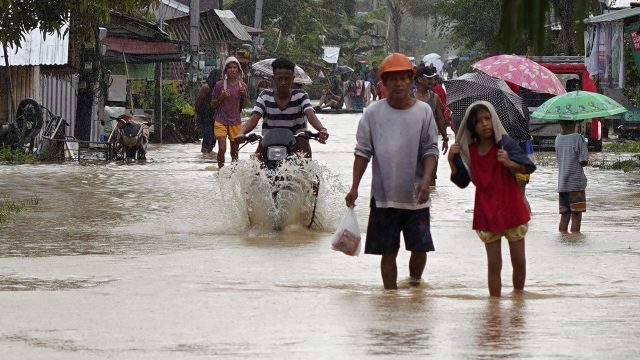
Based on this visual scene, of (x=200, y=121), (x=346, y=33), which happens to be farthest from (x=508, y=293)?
(x=346, y=33)

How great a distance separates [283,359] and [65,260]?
16.2 ft

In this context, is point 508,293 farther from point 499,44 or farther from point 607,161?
point 607,161

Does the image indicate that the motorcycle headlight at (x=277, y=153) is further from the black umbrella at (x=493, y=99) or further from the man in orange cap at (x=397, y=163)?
the man in orange cap at (x=397, y=163)

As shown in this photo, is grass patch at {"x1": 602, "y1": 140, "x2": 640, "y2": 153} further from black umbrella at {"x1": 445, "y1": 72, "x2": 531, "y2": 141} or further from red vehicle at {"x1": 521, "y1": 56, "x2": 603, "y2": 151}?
black umbrella at {"x1": 445, "y1": 72, "x2": 531, "y2": 141}

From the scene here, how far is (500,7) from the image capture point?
229cm

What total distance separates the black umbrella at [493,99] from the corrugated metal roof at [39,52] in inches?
421

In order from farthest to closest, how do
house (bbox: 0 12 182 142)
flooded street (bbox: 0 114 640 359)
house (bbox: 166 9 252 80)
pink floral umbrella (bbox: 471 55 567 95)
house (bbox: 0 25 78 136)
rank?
house (bbox: 166 9 252 80)
house (bbox: 0 12 182 142)
house (bbox: 0 25 78 136)
pink floral umbrella (bbox: 471 55 567 95)
flooded street (bbox: 0 114 640 359)

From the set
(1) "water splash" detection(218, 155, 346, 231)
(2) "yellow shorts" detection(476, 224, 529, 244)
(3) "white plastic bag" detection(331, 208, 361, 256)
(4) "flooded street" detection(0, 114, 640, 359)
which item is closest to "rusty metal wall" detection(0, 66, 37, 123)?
(4) "flooded street" detection(0, 114, 640, 359)

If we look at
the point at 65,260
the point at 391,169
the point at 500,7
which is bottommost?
the point at 65,260

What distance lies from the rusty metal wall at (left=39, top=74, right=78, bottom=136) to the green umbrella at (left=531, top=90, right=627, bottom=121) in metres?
14.0

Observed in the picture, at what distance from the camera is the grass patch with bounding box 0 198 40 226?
1353 centimetres

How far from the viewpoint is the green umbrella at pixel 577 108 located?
13000mm

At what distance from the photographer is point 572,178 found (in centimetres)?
1252

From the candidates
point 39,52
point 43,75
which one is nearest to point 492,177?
point 39,52
